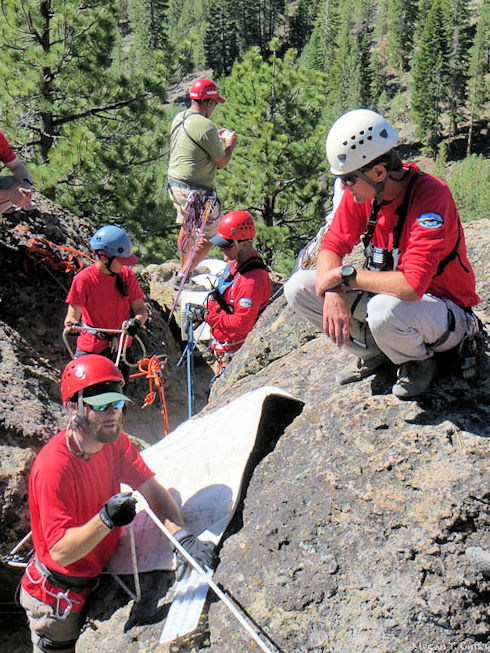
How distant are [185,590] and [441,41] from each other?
3601 inches

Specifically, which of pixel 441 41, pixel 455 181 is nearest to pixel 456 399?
pixel 455 181

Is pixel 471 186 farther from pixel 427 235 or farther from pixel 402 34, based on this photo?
pixel 427 235

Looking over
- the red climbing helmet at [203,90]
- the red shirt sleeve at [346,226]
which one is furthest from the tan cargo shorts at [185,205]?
the red shirt sleeve at [346,226]

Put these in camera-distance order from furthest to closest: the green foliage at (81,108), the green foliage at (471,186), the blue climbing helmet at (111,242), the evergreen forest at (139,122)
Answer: the green foliage at (471,186) → the evergreen forest at (139,122) → the green foliage at (81,108) → the blue climbing helmet at (111,242)

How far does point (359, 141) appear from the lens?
323 centimetres

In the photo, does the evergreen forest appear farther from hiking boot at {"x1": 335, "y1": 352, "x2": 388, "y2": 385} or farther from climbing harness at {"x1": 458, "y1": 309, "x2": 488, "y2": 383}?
climbing harness at {"x1": 458, "y1": 309, "x2": 488, "y2": 383}

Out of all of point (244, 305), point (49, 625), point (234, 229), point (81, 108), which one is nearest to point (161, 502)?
point (49, 625)

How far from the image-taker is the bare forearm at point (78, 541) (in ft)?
10.1

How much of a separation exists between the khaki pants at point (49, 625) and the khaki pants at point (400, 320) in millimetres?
2318

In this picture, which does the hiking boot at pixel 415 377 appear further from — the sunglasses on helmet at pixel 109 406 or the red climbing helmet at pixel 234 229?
the red climbing helmet at pixel 234 229

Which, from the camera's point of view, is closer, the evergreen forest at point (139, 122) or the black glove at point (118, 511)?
the black glove at point (118, 511)

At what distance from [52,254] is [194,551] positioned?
582 cm

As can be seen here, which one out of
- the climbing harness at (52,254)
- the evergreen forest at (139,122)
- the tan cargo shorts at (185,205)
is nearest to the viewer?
the climbing harness at (52,254)

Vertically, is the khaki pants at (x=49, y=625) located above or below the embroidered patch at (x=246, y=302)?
below
